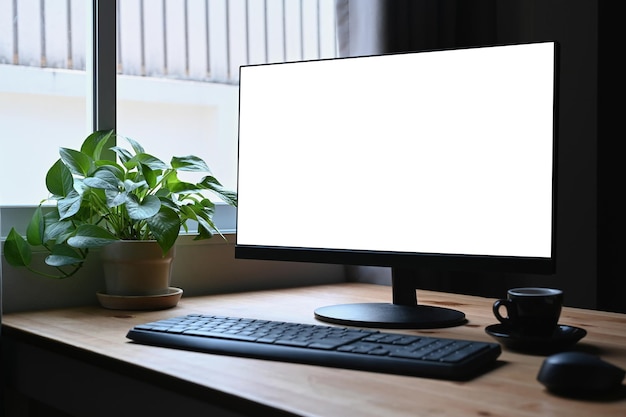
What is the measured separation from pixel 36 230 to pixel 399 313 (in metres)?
0.67

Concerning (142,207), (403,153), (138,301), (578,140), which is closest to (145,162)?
(142,207)

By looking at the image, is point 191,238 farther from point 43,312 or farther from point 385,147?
point 385,147

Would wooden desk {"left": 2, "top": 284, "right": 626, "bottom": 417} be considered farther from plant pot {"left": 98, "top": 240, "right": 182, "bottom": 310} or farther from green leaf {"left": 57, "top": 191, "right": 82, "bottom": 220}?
green leaf {"left": 57, "top": 191, "right": 82, "bottom": 220}

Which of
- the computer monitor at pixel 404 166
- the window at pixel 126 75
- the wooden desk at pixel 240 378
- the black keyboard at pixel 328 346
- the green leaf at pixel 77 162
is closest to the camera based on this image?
the wooden desk at pixel 240 378

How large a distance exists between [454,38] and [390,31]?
214 mm

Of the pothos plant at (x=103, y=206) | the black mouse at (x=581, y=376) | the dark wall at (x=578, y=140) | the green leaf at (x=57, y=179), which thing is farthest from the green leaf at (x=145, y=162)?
the black mouse at (x=581, y=376)

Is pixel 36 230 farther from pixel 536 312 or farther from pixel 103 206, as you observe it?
pixel 536 312

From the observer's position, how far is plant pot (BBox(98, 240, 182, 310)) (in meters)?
1.42

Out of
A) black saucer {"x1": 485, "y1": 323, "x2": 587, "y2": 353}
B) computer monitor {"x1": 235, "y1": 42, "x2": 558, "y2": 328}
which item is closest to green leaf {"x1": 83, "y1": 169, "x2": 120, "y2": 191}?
computer monitor {"x1": 235, "y1": 42, "x2": 558, "y2": 328}

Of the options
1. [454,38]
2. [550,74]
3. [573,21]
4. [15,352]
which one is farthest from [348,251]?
[573,21]

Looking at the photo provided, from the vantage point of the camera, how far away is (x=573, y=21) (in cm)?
Result: 204

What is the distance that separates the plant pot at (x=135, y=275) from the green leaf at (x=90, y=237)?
1.9 inches

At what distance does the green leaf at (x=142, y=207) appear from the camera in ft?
4.30

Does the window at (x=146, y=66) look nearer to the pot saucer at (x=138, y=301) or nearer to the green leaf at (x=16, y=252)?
the green leaf at (x=16, y=252)
